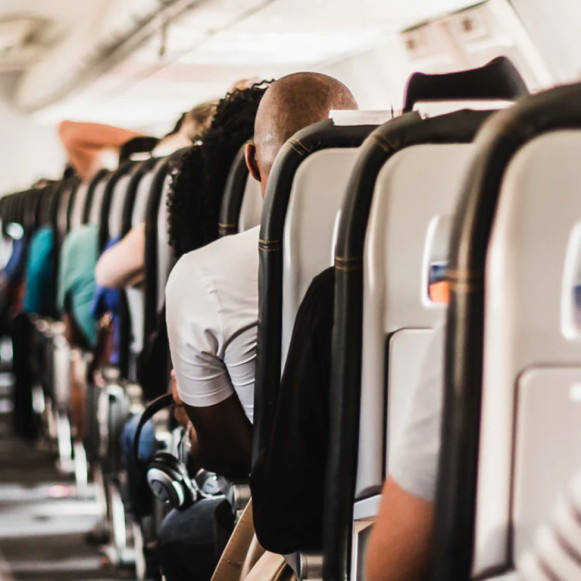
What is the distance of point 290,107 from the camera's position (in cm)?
179

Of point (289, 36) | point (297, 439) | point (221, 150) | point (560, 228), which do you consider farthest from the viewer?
point (289, 36)

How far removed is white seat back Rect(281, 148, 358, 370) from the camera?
1467 mm

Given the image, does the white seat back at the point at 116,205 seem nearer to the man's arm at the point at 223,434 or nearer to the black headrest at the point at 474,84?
the man's arm at the point at 223,434

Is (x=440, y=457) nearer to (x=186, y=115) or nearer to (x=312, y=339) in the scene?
(x=312, y=339)

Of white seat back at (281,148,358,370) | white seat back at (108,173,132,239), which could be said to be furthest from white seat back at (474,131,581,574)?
white seat back at (108,173,132,239)

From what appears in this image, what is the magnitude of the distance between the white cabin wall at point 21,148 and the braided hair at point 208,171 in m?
13.1

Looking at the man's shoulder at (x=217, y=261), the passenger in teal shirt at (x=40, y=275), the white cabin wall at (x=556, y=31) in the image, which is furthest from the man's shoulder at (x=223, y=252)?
the passenger in teal shirt at (x=40, y=275)

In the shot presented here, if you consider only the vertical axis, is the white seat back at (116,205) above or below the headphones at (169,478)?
above

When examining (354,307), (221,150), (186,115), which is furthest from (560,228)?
(186,115)


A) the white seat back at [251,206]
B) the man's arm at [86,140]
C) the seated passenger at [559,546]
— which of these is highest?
the man's arm at [86,140]

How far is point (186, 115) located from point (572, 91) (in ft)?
7.82

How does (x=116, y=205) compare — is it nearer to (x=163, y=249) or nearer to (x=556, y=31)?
(x=163, y=249)

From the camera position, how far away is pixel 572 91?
877mm

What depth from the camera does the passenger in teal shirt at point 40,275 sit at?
487cm
